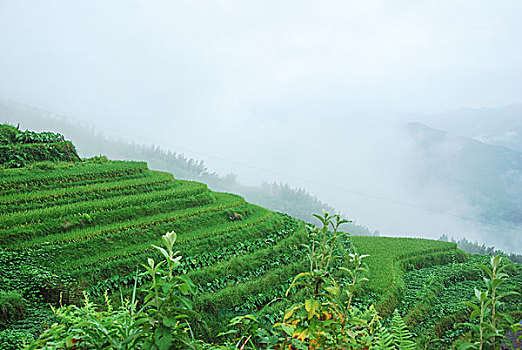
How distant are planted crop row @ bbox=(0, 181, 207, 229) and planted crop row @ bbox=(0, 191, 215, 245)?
10cm

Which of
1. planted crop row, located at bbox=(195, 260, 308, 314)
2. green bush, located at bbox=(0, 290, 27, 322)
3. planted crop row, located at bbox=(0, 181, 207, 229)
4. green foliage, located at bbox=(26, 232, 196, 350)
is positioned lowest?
green bush, located at bbox=(0, 290, 27, 322)

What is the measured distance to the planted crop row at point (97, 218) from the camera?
18.1 ft

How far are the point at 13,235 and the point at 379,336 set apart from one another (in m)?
5.48

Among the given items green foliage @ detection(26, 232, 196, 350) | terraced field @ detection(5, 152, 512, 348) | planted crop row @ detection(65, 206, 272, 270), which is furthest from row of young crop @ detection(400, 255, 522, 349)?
green foliage @ detection(26, 232, 196, 350)

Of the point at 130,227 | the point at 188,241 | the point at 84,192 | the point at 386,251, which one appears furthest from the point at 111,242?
the point at 386,251

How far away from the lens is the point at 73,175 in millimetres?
7516

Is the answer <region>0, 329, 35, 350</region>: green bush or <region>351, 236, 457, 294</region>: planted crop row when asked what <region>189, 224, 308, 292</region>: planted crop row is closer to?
<region>351, 236, 457, 294</region>: planted crop row

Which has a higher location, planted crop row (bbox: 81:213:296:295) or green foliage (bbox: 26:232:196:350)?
green foliage (bbox: 26:232:196:350)

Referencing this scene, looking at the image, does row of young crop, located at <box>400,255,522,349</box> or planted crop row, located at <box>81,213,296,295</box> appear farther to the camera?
row of young crop, located at <box>400,255,522,349</box>

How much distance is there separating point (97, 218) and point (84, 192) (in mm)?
874

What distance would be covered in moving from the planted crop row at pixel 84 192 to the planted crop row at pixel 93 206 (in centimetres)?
20

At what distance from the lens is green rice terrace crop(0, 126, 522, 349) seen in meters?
4.98

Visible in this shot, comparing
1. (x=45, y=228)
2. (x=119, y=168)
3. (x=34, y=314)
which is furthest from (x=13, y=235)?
(x=119, y=168)

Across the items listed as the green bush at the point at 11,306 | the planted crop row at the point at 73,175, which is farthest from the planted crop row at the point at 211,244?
the planted crop row at the point at 73,175
